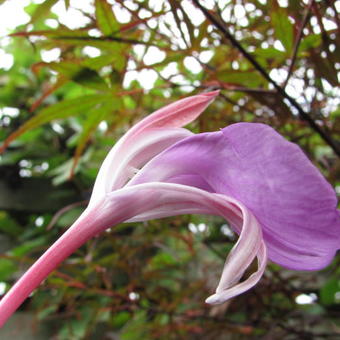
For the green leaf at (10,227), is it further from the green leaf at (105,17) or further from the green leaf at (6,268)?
the green leaf at (105,17)

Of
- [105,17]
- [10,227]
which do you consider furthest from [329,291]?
[10,227]

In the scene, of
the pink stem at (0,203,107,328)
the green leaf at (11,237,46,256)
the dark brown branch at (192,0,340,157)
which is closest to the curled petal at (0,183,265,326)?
the pink stem at (0,203,107,328)

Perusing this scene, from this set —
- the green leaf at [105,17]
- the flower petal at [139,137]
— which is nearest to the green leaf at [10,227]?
the green leaf at [105,17]

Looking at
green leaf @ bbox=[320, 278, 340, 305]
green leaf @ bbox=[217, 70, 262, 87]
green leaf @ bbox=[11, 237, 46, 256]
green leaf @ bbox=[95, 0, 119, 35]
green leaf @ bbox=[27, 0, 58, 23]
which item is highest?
green leaf @ bbox=[27, 0, 58, 23]

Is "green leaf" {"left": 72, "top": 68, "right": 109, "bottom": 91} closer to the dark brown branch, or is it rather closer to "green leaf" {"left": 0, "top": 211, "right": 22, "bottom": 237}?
the dark brown branch

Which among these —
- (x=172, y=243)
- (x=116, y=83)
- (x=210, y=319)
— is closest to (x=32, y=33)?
(x=116, y=83)

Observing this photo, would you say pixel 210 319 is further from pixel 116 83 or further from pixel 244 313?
pixel 116 83

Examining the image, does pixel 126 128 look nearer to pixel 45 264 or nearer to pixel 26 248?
pixel 26 248
